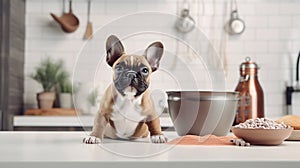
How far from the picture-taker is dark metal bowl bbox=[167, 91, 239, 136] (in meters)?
1.02

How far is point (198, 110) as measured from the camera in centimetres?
106

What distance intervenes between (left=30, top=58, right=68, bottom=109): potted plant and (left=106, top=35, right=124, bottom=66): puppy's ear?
7.50 ft

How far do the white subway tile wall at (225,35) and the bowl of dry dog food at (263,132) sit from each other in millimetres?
2432

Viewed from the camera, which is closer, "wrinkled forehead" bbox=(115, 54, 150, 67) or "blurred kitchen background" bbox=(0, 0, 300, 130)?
"wrinkled forehead" bbox=(115, 54, 150, 67)

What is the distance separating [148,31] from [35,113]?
219 cm

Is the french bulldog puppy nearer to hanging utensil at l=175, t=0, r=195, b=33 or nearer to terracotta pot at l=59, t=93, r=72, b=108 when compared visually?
terracotta pot at l=59, t=93, r=72, b=108

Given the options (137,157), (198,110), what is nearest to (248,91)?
(198,110)

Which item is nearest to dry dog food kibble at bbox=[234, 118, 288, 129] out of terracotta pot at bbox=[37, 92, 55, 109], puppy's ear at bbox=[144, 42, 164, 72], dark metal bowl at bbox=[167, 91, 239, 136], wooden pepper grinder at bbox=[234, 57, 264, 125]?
dark metal bowl at bbox=[167, 91, 239, 136]

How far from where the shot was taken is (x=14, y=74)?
3051 millimetres

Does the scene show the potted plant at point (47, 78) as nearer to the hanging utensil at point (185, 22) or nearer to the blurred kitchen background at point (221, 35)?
the blurred kitchen background at point (221, 35)

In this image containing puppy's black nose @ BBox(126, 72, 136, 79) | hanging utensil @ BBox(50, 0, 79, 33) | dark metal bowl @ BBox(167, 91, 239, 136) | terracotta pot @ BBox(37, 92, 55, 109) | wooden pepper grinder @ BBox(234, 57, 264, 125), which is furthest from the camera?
hanging utensil @ BBox(50, 0, 79, 33)

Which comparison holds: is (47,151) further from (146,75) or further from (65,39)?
(65,39)

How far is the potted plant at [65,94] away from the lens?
3201 mm

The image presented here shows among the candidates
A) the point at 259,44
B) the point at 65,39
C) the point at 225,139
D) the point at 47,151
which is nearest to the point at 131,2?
the point at 65,39
